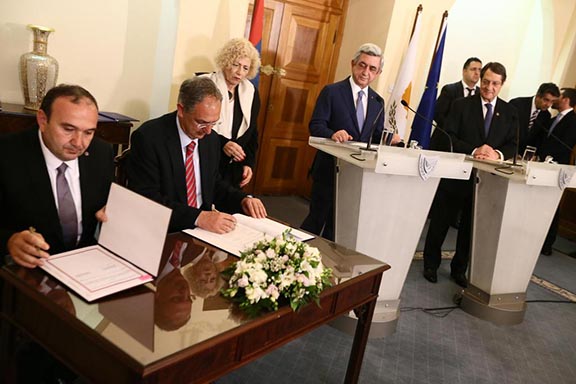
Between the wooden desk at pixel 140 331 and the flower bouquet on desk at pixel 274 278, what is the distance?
1.4 inches

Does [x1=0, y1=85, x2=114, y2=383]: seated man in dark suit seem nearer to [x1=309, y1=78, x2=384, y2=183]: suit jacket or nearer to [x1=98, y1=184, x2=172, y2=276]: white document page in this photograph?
[x1=98, y1=184, x2=172, y2=276]: white document page

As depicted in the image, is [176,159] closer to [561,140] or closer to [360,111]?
[360,111]

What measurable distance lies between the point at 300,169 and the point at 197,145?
3.86 m

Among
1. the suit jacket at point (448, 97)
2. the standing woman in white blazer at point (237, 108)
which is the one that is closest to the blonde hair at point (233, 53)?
the standing woman in white blazer at point (237, 108)

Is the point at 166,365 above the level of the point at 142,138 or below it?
below

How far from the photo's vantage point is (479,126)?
3.62 metres

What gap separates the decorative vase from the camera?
10.6 ft

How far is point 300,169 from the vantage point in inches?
235

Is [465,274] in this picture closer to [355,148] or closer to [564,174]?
[564,174]

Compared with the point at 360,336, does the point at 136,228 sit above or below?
above

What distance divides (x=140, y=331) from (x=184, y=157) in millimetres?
1110

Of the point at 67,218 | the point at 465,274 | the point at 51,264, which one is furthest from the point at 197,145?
the point at 465,274

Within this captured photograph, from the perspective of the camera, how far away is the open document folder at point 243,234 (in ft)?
5.50

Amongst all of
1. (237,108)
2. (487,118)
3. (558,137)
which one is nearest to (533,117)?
(558,137)
